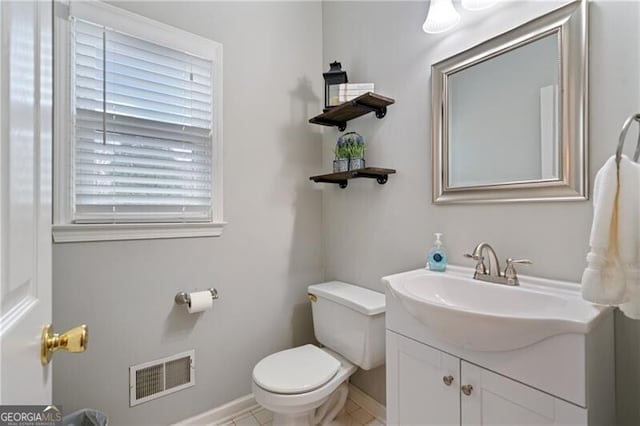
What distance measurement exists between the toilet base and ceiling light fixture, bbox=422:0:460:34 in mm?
1799

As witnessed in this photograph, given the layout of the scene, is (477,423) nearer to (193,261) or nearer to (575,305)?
(575,305)

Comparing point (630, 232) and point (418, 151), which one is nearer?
point (630, 232)

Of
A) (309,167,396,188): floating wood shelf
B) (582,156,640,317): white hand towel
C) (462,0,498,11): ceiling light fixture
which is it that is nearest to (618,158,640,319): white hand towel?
(582,156,640,317): white hand towel

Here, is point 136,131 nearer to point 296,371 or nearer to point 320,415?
point 296,371

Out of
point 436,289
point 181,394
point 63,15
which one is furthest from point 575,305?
point 63,15

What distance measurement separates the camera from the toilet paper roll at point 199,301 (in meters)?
1.50

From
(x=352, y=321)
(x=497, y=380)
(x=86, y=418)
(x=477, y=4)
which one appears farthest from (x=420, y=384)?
(x=477, y=4)

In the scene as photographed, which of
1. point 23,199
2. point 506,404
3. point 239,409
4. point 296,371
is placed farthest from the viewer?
point 239,409

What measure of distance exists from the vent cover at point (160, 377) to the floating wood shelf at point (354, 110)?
150 cm

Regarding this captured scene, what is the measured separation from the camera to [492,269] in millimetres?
1162

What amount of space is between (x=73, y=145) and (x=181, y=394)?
4.24 ft

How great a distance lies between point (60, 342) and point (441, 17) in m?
1.66

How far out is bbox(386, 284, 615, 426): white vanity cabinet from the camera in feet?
2.50

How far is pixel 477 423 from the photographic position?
937 millimetres
